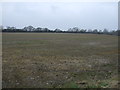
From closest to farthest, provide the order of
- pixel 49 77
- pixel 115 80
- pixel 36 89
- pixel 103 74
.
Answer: pixel 36 89 < pixel 115 80 < pixel 49 77 < pixel 103 74

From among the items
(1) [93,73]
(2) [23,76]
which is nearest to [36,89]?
(2) [23,76]

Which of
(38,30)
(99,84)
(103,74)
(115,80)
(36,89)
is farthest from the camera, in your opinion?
(38,30)

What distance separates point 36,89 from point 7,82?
154 centimetres

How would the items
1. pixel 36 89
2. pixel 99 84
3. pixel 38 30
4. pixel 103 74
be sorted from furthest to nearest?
pixel 38 30
pixel 103 74
pixel 99 84
pixel 36 89

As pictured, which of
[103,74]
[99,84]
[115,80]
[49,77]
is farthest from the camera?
[103,74]

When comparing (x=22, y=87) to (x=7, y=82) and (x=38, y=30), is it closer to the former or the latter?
(x=7, y=82)

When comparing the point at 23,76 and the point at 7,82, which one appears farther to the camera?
the point at 23,76

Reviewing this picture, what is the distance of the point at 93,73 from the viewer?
10188mm

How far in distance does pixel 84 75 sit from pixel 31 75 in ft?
8.16

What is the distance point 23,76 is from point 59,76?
5.39 ft

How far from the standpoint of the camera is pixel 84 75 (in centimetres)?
977

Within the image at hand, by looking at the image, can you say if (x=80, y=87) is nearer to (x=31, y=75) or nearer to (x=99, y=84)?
(x=99, y=84)

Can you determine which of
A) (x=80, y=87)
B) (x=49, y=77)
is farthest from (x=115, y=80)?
(x=49, y=77)

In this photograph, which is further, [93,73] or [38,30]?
[38,30]
